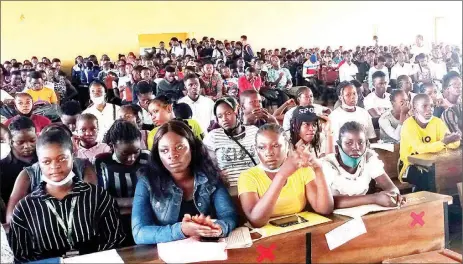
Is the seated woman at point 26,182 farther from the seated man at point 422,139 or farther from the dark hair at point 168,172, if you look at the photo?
the seated man at point 422,139

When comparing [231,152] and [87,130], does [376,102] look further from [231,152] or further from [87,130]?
[87,130]

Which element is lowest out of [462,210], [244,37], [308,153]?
[462,210]

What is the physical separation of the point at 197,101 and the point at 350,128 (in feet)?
2.23

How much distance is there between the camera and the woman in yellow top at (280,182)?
179cm

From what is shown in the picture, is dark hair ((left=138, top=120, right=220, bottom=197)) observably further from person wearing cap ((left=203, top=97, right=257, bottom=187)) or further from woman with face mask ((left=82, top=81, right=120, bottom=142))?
woman with face mask ((left=82, top=81, right=120, bottom=142))

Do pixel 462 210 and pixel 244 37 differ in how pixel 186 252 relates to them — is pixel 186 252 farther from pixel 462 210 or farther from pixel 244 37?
pixel 462 210

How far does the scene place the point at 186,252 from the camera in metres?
1.58

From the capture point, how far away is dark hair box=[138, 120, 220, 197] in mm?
1747

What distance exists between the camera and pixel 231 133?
210cm

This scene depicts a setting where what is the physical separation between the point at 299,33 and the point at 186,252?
1067 millimetres

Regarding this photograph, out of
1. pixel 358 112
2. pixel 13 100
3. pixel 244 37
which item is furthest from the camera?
pixel 358 112

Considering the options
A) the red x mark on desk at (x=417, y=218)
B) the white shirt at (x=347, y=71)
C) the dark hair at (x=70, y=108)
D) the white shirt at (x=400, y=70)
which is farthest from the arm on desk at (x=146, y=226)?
the white shirt at (x=400, y=70)

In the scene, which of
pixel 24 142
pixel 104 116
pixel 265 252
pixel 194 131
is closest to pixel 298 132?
pixel 194 131

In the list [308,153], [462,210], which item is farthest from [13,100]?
[462,210]
